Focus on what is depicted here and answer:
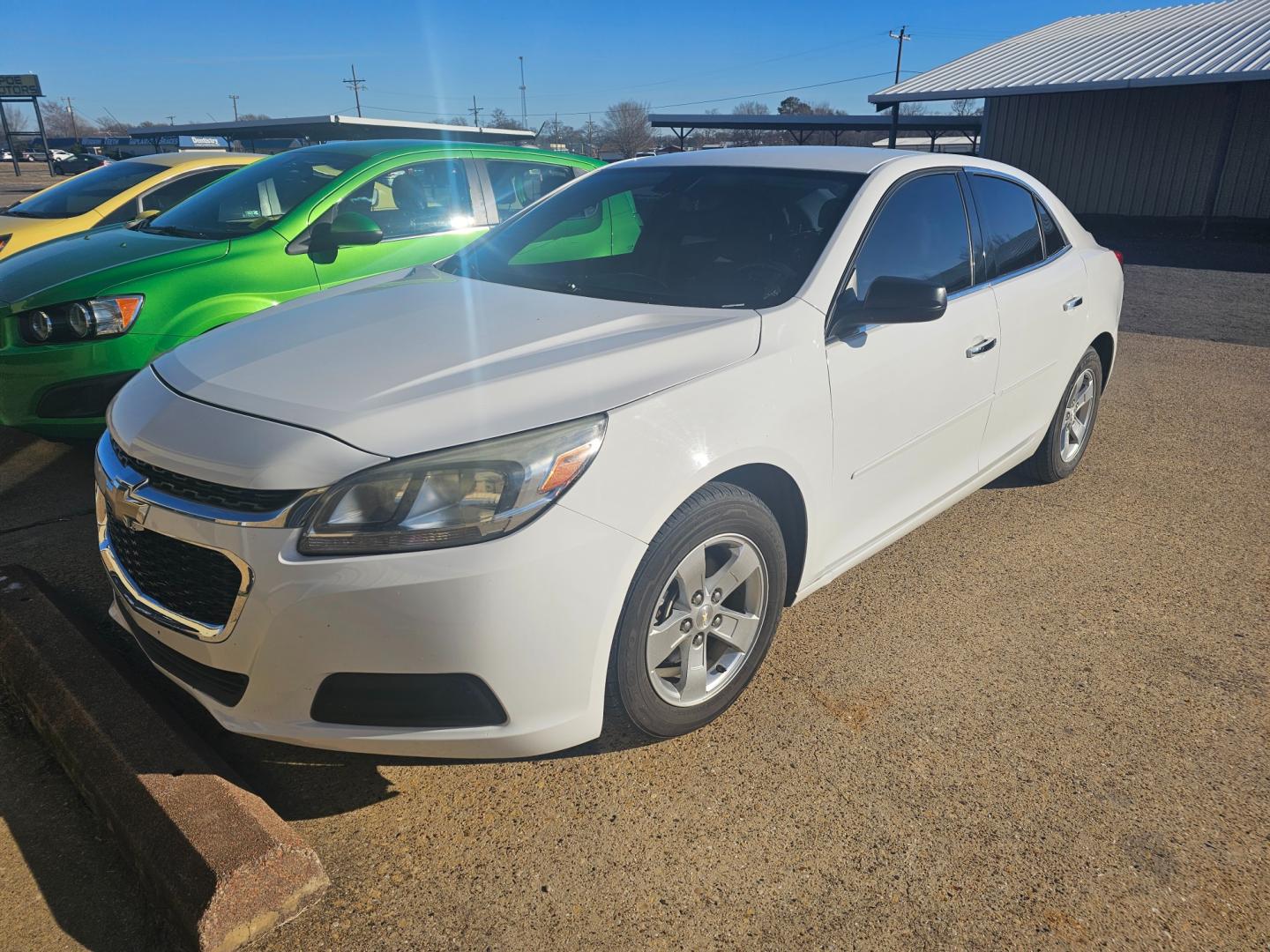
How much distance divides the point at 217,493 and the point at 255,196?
4155 mm

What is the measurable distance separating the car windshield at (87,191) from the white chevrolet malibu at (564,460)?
636cm

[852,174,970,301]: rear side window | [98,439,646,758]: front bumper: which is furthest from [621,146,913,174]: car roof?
[98,439,646,758]: front bumper

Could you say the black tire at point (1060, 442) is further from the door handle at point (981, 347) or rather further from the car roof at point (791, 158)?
the car roof at point (791, 158)

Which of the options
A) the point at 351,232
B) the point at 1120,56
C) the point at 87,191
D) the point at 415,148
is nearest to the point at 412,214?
the point at 415,148

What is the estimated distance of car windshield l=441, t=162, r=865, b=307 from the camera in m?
3.00

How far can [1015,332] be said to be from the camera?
12.1 ft

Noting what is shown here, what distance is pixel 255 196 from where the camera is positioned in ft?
18.4

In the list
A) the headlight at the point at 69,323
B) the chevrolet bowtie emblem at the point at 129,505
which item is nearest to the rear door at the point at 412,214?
the headlight at the point at 69,323

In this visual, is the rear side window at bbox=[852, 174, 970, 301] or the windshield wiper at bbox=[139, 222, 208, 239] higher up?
the rear side window at bbox=[852, 174, 970, 301]

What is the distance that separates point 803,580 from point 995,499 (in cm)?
205

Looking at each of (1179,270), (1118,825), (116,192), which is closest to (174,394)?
(1118,825)

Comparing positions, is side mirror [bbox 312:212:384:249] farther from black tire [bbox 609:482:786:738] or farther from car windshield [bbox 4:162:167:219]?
car windshield [bbox 4:162:167:219]

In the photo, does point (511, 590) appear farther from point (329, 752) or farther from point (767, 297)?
point (767, 297)

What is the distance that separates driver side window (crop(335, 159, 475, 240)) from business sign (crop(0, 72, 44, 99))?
57.8m
